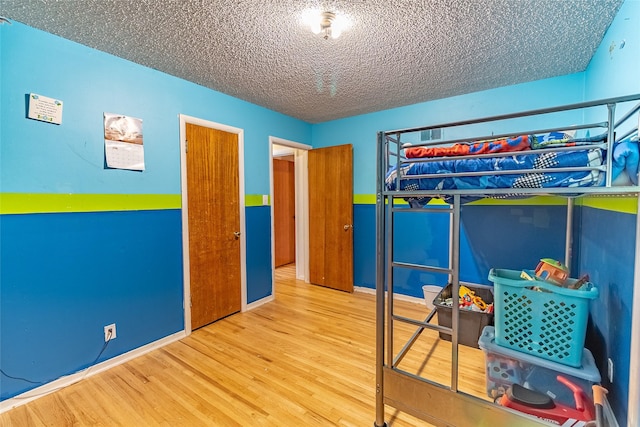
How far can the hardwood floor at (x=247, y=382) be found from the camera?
5.33 ft

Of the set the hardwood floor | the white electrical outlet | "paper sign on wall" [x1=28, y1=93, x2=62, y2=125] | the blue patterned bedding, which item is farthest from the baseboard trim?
the blue patterned bedding

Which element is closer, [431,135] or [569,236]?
[569,236]

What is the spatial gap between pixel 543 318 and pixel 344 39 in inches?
78.1

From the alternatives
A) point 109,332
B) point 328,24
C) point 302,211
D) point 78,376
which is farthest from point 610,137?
point 302,211

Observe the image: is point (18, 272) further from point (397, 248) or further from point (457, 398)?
point (397, 248)

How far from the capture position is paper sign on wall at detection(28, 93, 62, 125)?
5.78 ft

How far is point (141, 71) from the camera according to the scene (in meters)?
2.28

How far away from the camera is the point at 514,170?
3.79 ft

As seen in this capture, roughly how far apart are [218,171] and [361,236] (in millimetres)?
1949

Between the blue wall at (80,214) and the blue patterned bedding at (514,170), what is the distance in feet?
6.80

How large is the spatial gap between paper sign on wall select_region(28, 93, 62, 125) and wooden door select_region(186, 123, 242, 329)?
2.90 ft

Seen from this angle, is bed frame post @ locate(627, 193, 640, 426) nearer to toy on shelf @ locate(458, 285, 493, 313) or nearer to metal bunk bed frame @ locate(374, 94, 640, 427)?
metal bunk bed frame @ locate(374, 94, 640, 427)

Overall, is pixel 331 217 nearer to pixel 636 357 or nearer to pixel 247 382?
pixel 247 382

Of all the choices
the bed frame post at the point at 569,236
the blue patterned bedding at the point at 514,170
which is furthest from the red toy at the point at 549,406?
the bed frame post at the point at 569,236
